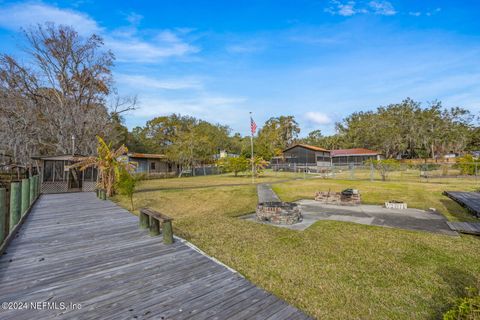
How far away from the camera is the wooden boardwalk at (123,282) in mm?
2613

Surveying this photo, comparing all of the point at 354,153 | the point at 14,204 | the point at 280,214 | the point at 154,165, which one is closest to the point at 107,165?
the point at 14,204

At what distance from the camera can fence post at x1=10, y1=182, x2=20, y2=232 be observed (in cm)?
593

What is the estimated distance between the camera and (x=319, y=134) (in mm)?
64062

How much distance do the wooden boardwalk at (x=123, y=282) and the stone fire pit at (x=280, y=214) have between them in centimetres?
367

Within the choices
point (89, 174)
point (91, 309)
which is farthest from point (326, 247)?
point (89, 174)

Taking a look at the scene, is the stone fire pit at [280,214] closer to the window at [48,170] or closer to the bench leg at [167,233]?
the bench leg at [167,233]

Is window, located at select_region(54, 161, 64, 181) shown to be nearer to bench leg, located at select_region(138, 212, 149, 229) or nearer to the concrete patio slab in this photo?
bench leg, located at select_region(138, 212, 149, 229)

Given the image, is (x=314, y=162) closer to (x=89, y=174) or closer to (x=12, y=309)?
(x=89, y=174)

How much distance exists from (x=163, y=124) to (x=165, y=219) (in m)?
39.7

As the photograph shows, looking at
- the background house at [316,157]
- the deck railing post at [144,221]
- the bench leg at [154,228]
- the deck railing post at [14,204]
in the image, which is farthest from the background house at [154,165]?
the bench leg at [154,228]

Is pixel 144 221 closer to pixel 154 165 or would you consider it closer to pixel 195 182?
pixel 195 182

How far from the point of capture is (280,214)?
24.8ft

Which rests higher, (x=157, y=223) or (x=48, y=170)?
(x=48, y=170)

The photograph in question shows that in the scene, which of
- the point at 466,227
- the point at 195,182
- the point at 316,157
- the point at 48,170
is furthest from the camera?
the point at 316,157
